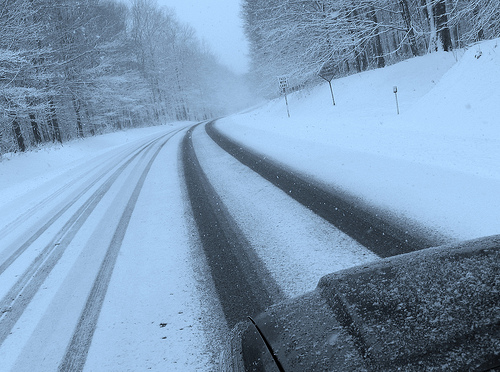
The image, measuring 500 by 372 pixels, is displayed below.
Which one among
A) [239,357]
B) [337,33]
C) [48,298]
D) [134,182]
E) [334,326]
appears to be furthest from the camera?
[337,33]

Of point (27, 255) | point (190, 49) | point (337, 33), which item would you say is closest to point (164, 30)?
point (190, 49)

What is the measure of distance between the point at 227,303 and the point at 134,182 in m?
5.74

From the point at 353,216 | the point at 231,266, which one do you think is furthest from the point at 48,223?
the point at 353,216

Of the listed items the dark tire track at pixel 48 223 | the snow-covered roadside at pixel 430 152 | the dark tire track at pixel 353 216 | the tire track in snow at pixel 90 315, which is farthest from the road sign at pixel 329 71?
the tire track in snow at pixel 90 315

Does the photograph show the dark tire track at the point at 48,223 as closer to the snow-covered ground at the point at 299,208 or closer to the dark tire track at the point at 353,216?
the snow-covered ground at the point at 299,208

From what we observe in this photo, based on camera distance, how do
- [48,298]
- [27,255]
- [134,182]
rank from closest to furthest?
[48,298] → [27,255] → [134,182]

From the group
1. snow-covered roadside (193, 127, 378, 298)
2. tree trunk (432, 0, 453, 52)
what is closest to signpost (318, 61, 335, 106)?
tree trunk (432, 0, 453, 52)

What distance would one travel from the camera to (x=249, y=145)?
31.4 feet

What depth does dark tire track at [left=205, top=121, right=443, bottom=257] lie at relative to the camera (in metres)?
2.82

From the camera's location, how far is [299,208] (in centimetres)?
411

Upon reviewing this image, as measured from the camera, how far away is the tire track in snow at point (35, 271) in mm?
2881

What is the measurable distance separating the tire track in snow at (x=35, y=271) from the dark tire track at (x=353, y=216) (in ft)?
9.95

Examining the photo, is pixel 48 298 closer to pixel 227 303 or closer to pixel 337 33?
pixel 227 303

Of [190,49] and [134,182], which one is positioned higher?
[190,49]
